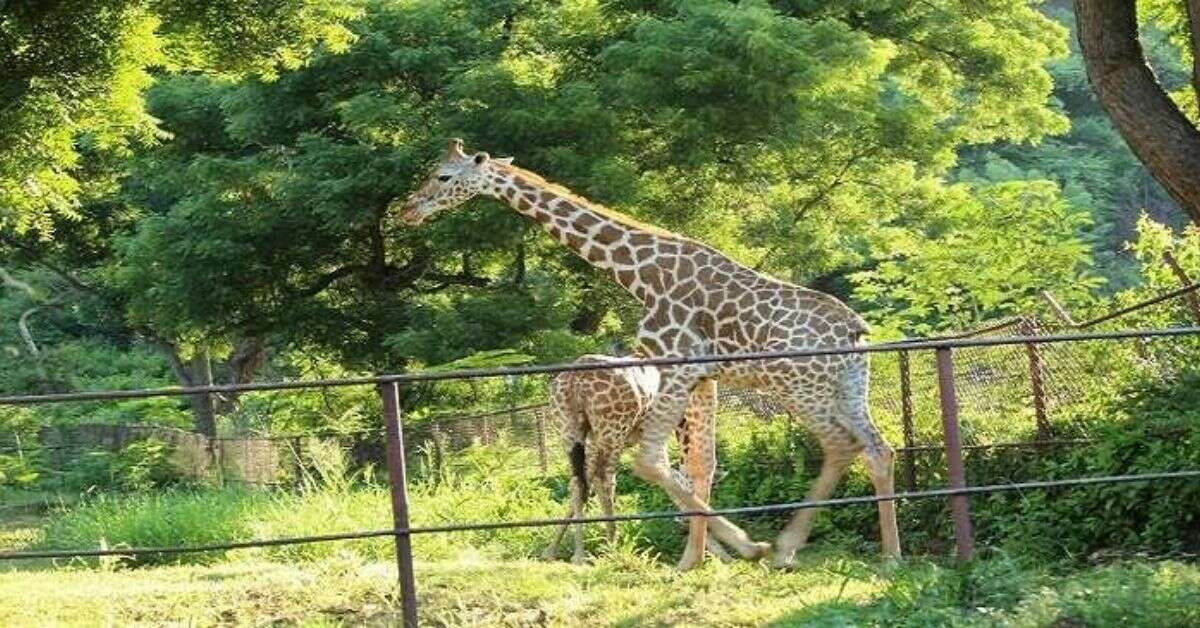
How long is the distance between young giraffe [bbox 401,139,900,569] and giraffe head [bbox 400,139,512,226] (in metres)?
1.23

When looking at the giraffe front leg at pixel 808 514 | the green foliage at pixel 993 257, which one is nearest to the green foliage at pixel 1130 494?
the giraffe front leg at pixel 808 514

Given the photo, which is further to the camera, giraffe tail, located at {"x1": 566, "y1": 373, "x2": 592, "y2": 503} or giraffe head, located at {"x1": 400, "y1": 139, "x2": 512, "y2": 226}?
giraffe head, located at {"x1": 400, "y1": 139, "x2": 512, "y2": 226}

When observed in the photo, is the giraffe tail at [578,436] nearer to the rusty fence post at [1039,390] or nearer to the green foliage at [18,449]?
the rusty fence post at [1039,390]

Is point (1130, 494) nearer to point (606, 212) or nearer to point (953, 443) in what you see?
point (953, 443)

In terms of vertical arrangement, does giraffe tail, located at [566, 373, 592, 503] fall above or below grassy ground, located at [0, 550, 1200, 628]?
above

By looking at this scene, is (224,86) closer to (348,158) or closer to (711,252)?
(348,158)

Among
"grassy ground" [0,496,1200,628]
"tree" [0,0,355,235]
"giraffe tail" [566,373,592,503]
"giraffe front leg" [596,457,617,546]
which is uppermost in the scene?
"tree" [0,0,355,235]

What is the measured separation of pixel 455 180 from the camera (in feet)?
41.2

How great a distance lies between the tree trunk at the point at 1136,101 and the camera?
8.91 m

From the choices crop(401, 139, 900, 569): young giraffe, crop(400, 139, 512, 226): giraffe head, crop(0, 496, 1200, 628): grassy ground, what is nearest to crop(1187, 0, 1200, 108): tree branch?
crop(401, 139, 900, 569): young giraffe

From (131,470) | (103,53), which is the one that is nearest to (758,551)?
(103,53)

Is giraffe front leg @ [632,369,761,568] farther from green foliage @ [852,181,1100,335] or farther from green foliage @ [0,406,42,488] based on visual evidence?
green foliage @ [0,406,42,488]

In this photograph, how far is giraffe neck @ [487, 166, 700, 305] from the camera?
37.0 feet

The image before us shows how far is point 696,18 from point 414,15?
4045 millimetres
